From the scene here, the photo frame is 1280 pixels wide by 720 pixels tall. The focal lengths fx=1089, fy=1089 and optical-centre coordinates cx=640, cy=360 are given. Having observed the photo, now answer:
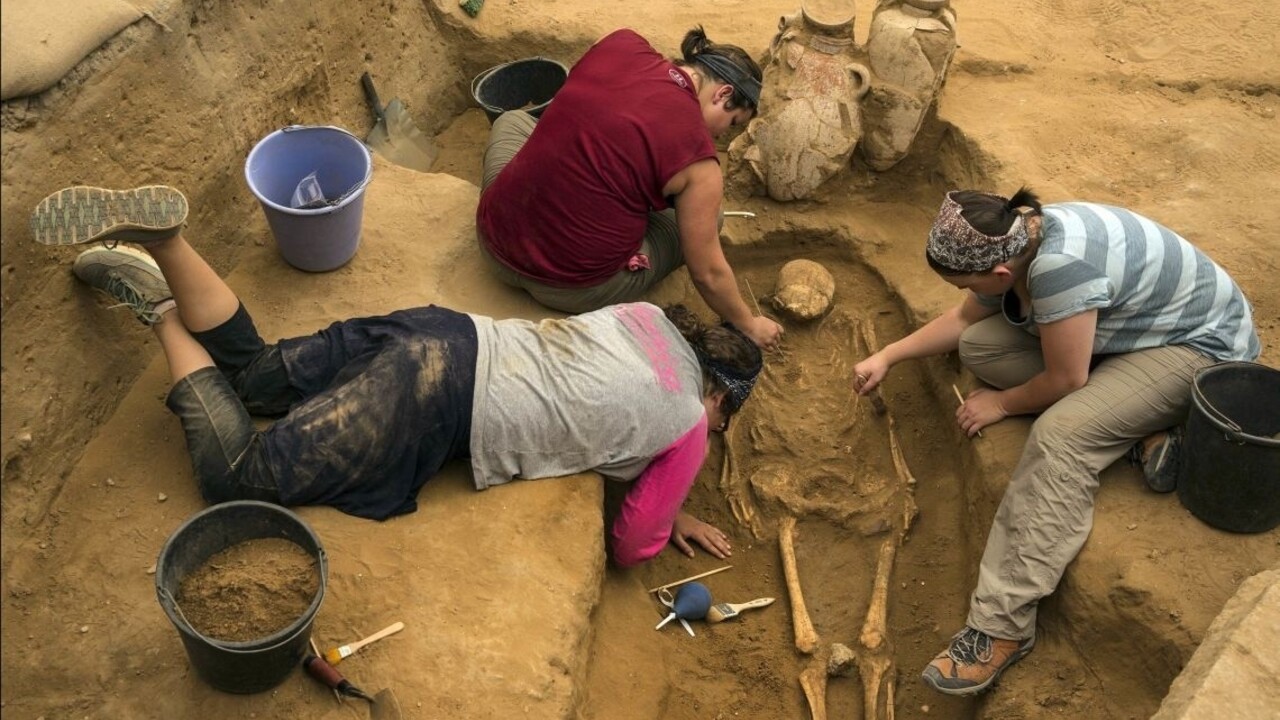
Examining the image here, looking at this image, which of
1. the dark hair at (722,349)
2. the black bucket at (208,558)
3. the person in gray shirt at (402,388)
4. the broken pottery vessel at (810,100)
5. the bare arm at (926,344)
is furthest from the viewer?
the broken pottery vessel at (810,100)

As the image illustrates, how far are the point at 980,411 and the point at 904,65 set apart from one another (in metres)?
1.90

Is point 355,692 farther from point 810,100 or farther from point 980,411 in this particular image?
point 810,100

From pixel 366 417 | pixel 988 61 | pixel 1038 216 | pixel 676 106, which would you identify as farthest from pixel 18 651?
pixel 988 61

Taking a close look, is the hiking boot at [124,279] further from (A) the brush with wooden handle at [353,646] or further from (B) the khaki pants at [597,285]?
(B) the khaki pants at [597,285]

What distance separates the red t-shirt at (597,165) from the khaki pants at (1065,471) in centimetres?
164

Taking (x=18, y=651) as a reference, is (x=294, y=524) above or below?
above

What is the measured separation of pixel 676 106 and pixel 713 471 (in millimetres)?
1573

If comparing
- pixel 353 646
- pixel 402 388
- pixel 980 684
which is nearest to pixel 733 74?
pixel 402 388

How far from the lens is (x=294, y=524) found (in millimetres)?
3152

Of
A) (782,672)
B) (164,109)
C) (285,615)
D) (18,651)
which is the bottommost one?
(782,672)

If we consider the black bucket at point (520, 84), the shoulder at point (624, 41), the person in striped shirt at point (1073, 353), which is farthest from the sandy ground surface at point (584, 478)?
the shoulder at point (624, 41)

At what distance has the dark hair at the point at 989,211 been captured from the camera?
3510 millimetres

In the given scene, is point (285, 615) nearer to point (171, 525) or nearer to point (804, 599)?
point (171, 525)

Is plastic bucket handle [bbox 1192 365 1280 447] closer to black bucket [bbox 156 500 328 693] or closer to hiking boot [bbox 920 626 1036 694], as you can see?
hiking boot [bbox 920 626 1036 694]
